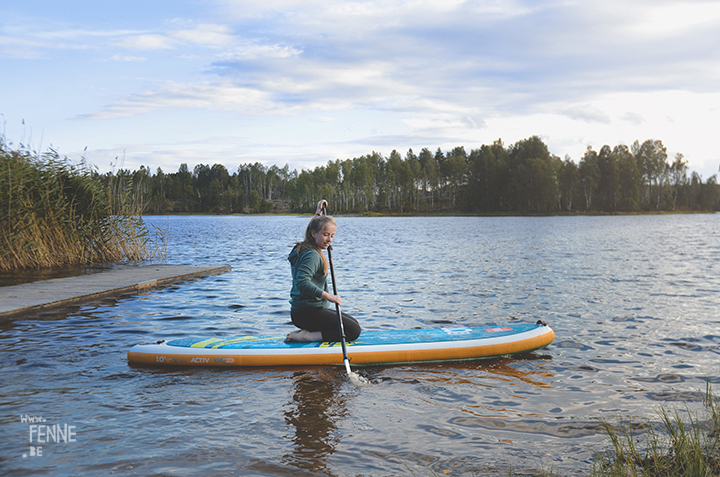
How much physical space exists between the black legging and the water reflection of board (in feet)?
0.49

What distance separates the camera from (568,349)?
793cm

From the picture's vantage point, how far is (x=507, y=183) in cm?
9612

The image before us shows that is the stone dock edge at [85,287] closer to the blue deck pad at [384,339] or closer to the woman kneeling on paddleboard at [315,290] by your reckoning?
the blue deck pad at [384,339]

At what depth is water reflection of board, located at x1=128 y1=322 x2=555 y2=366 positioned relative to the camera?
6672 mm

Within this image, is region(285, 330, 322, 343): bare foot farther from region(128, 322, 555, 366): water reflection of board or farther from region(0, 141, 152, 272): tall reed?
region(0, 141, 152, 272): tall reed

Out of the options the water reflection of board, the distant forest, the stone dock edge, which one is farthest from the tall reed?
the distant forest

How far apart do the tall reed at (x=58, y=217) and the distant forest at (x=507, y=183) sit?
2761 inches

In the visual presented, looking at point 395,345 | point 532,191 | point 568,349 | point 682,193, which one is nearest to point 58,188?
point 395,345

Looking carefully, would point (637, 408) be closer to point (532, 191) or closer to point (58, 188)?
point (58, 188)

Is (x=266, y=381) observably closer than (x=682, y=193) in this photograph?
Yes

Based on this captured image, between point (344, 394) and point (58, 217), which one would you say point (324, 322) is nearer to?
point (344, 394)

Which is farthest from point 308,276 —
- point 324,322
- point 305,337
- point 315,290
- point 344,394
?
point 344,394

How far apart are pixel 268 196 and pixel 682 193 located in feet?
322

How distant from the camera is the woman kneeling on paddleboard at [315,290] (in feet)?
20.7
